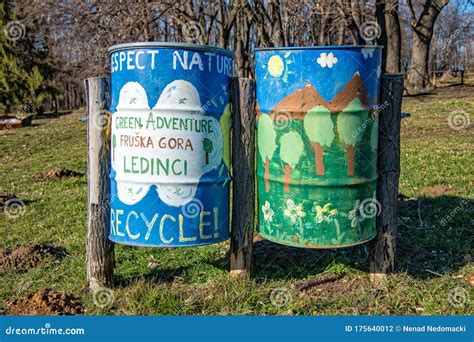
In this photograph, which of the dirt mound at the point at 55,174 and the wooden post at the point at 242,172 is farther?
the dirt mound at the point at 55,174

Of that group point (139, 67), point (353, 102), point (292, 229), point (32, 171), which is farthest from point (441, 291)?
point (32, 171)

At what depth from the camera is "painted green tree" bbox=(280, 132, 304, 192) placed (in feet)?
12.1

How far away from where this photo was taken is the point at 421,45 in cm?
2323

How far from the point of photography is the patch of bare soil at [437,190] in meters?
6.65

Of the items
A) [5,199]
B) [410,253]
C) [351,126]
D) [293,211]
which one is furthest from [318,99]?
[5,199]

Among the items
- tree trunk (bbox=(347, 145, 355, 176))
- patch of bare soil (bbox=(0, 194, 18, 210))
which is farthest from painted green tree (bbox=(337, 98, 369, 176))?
patch of bare soil (bbox=(0, 194, 18, 210))

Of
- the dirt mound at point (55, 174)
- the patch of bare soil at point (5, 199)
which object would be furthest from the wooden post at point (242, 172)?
the dirt mound at point (55, 174)

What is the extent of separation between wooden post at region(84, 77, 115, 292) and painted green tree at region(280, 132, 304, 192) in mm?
1389

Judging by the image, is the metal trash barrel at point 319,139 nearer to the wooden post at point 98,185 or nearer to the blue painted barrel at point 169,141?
the blue painted barrel at point 169,141

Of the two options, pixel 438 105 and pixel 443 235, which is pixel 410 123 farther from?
pixel 443 235

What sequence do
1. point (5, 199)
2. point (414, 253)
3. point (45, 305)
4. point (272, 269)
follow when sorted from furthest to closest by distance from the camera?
point (5, 199) → point (414, 253) → point (272, 269) → point (45, 305)

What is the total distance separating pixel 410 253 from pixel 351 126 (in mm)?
1725

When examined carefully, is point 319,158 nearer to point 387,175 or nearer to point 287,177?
point 287,177

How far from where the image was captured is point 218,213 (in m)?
3.91
